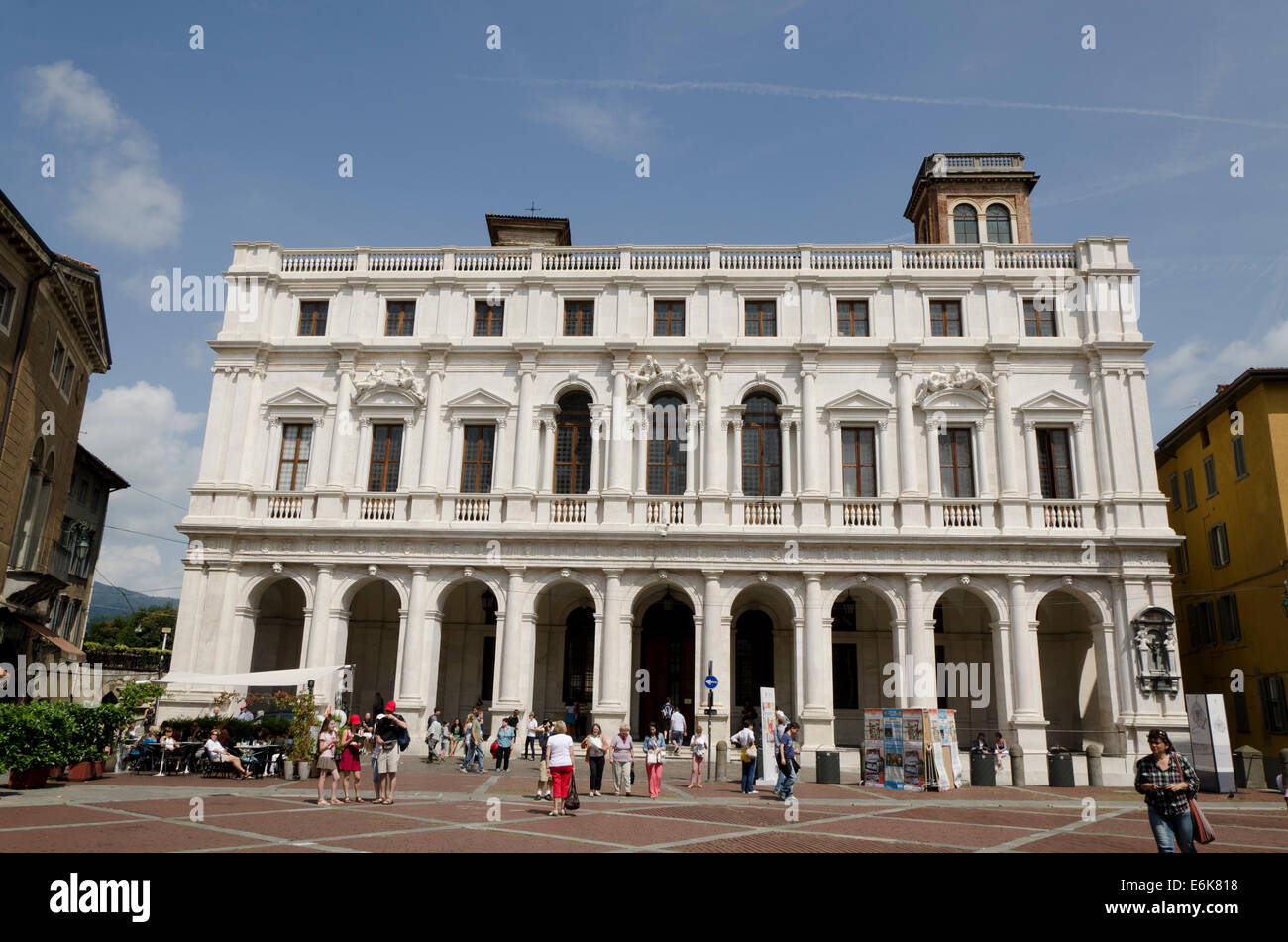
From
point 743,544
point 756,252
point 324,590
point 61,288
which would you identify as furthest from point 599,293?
point 61,288

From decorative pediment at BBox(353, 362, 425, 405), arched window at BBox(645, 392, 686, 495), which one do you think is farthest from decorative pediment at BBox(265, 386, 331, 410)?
arched window at BBox(645, 392, 686, 495)

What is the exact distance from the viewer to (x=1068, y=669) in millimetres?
31953

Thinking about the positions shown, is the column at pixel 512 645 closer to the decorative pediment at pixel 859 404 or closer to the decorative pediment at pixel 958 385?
the decorative pediment at pixel 859 404

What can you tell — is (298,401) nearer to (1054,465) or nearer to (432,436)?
(432,436)

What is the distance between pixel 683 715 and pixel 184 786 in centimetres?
1654

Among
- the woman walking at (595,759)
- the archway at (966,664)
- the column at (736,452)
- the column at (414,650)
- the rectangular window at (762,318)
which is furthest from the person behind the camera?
the rectangular window at (762,318)

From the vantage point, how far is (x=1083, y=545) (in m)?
29.1

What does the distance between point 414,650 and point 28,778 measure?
42.2ft

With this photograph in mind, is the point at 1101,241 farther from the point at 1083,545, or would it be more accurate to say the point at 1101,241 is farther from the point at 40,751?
the point at 40,751

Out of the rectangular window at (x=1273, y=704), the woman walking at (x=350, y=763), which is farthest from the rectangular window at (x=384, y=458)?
the rectangular window at (x=1273, y=704)

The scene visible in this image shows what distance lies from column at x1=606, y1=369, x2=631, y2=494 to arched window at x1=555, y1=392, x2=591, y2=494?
4.33 feet

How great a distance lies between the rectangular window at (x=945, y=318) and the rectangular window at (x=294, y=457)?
24.1 m

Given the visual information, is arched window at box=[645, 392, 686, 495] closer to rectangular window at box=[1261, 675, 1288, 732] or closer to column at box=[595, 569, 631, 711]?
column at box=[595, 569, 631, 711]

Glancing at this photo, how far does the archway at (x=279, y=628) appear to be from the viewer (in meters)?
32.9
